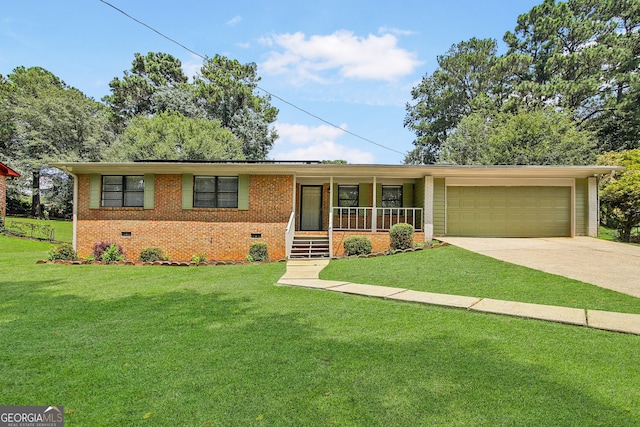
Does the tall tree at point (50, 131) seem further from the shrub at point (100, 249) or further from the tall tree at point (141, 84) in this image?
the shrub at point (100, 249)

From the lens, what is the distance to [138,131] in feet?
79.2

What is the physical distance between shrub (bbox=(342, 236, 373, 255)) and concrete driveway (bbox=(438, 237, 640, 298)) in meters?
2.74

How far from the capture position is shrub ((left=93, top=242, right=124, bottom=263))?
1156 centimetres

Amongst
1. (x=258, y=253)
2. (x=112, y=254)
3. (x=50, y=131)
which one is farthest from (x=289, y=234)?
(x=50, y=131)

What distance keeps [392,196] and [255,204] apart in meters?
5.63

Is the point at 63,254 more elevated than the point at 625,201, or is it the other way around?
the point at 625,201

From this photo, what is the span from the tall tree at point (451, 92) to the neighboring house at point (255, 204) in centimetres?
1699

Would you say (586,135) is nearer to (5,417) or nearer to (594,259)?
(594,259)

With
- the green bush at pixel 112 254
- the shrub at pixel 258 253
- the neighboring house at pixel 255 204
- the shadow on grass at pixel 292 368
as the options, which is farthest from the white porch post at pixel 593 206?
the green bush at pixel 112 254

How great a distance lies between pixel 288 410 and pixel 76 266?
9.75m

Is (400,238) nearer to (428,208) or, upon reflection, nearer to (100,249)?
(428,208)

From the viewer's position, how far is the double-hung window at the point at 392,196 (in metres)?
14.6

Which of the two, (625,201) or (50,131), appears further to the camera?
(50,131)

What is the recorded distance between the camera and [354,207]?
13242 mm
